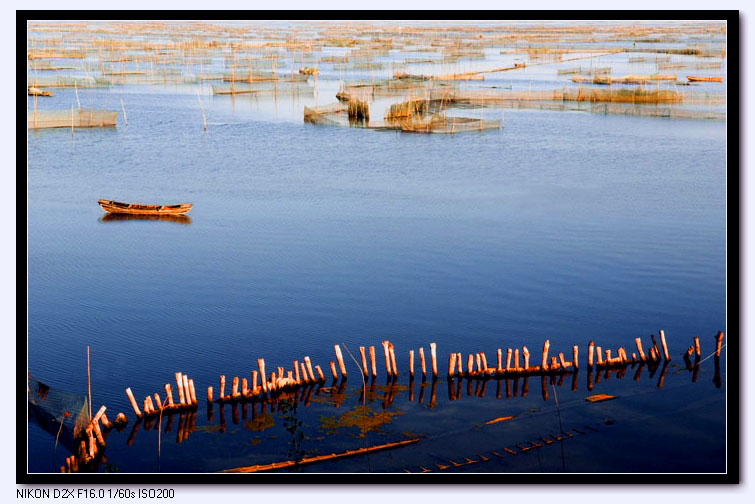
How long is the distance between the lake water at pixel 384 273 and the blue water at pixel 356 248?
5cm

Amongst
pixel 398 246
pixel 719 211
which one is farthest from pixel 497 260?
pixel 719 211

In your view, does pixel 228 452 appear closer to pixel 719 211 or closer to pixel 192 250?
pixel 192 250

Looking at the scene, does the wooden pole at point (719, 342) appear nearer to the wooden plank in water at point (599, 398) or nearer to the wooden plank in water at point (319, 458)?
the wooden plank in water at point (599, 398)

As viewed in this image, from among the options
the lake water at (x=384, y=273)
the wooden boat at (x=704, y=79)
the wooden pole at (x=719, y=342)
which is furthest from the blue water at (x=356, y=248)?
the wooden boat at (x=704, y=79)

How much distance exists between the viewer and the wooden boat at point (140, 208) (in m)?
19.5

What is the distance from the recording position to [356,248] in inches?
691

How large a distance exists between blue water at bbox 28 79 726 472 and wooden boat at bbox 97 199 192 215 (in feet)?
0.93

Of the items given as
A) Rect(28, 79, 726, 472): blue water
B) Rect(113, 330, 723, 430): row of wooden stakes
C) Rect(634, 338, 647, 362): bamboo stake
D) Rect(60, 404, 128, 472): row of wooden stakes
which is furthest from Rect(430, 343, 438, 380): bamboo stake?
Rect(60, 404, 128, 472): row of wooden stakes

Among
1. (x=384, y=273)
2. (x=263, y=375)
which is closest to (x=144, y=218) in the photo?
(x=384, y=273)

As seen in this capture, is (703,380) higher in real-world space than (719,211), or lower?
lower

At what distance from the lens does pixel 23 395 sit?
8.71m

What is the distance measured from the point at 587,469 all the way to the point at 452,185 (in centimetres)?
1231

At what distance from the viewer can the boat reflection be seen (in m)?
19.5

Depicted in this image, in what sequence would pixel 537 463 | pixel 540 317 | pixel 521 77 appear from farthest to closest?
pixel 521 77 → pixel 540 317 → pixel 537 463
